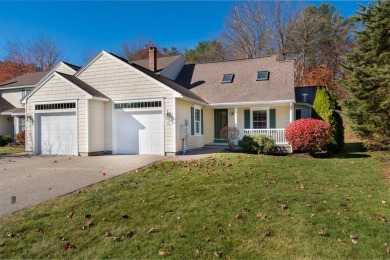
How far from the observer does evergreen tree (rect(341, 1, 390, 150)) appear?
10977mm

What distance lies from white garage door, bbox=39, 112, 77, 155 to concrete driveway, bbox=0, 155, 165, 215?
172 centimetres

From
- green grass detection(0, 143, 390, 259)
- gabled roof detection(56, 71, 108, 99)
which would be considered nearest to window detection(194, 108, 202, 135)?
gabled roof detection(56, 71, 108, 99)

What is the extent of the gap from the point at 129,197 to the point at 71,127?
8.71 metres

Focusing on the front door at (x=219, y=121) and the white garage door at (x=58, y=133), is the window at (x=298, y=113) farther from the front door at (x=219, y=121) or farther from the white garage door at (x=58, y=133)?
the white garage door at (x=58, y=133)

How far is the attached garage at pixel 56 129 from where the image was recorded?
13203 millimetres

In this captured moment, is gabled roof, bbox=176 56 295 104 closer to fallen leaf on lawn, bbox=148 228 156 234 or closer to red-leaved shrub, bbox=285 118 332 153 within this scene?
red-leaved shrub, bbox=285 118 332 153

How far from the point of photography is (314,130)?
468 inches

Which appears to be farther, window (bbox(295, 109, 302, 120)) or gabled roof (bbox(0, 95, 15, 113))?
gabled roof (bbox(0, 95, 15, 113))

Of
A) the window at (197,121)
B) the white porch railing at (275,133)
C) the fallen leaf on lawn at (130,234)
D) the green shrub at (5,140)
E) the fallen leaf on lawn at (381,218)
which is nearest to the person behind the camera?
the fallen leaf on lawn at (130,234)

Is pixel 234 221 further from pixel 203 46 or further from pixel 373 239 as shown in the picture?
pixel 203 46

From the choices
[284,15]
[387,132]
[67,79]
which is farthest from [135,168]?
[284,15]

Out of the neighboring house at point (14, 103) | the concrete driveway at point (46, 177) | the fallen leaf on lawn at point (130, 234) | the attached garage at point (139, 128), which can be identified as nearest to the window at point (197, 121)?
the attached garage at point (139, 128)

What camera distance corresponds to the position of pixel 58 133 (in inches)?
532

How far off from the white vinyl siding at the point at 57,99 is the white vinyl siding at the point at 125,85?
1247 millimetres
